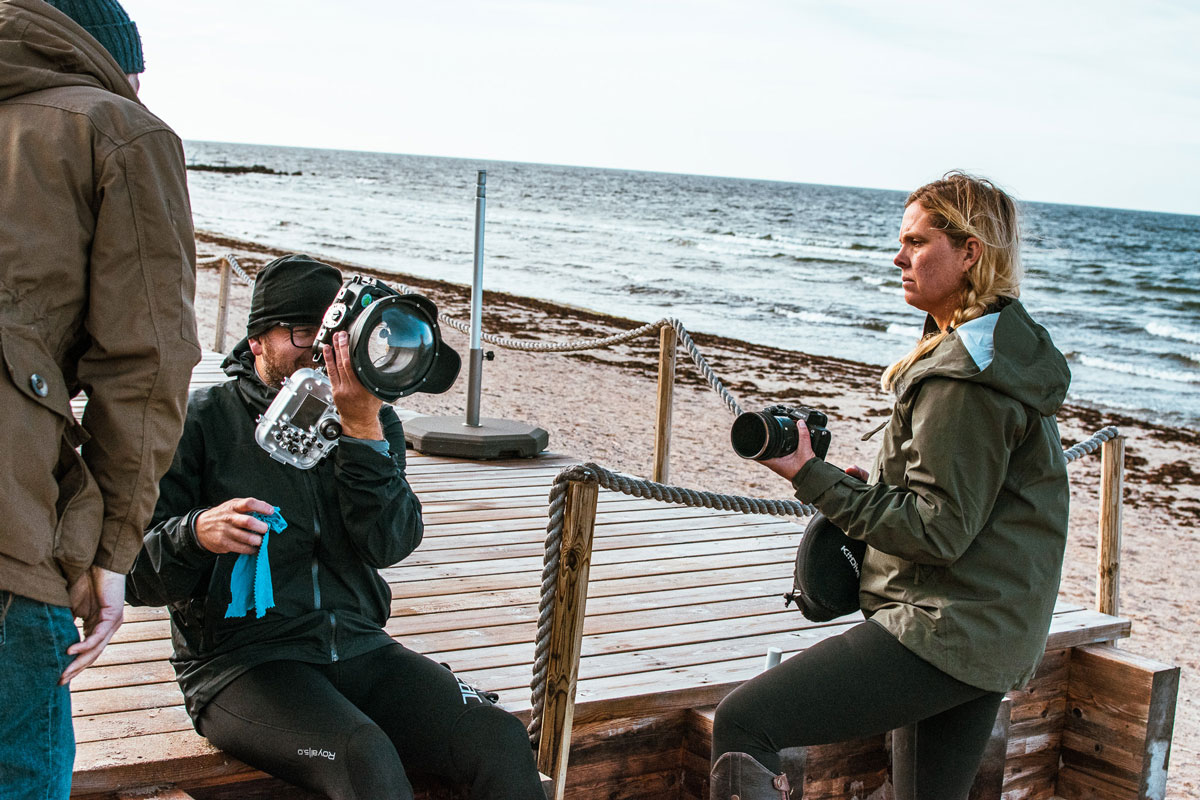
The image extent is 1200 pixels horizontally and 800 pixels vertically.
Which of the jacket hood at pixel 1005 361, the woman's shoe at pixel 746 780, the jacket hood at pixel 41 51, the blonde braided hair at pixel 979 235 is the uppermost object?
the jacket hood at pixel 41 51

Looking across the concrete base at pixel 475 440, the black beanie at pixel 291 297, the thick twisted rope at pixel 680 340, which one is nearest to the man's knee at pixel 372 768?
the black beanie at pixel 291 297

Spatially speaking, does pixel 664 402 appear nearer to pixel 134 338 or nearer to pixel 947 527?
pixel 947 527

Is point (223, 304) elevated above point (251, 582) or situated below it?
below

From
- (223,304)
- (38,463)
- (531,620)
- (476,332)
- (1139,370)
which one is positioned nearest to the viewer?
(38,463)

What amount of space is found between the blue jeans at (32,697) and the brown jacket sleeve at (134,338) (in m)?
0.12

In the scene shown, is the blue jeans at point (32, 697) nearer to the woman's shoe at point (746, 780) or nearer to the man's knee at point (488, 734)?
the man's knee at point (488, 734)

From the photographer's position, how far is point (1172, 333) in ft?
80.4

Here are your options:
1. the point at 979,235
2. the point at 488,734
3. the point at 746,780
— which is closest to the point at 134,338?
the point at 488,734

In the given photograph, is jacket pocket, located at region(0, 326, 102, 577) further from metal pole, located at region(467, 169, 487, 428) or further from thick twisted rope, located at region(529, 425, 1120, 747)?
metal pole, located at region(467, 169, 487, 428)

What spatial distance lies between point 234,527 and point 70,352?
61 centimetres

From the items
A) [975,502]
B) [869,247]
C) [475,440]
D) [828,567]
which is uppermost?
[869,247]

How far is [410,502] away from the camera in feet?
8.11

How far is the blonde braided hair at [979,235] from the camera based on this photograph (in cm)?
236

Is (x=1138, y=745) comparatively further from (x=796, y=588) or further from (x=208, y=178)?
(x=208, y=178)
